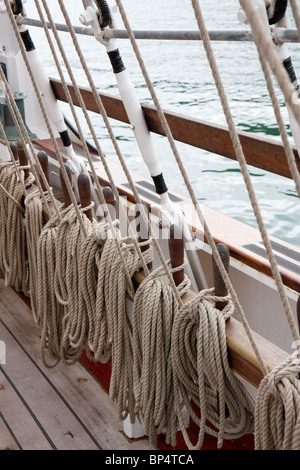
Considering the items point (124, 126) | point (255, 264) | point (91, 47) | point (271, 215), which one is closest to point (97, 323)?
point (255, 264)

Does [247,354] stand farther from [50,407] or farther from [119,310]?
[50,407]

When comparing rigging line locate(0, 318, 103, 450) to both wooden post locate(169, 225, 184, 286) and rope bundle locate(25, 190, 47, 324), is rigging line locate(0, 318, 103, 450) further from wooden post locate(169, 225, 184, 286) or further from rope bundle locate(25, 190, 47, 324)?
wooden post locate(169, 225, 184, 286)

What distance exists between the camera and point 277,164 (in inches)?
53.4

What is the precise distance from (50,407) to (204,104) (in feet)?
16.8

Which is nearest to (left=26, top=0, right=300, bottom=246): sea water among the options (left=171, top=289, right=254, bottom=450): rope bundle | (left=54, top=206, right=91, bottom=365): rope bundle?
(left=54, top=206, right=91, bottom=365): rope bundle

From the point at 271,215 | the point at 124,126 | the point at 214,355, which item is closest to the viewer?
the point at 214,355

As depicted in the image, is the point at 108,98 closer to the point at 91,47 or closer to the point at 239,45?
the point at 239,45

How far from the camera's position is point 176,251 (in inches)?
56.7

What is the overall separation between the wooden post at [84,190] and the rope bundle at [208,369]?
1.95ft

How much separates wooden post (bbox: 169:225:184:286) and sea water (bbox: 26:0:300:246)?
630 mm

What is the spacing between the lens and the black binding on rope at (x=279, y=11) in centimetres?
107

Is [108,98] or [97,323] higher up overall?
[108,98]

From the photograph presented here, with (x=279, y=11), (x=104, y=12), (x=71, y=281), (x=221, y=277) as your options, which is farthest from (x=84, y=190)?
(x=279, y=11)

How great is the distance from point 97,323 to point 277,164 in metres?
0.69
